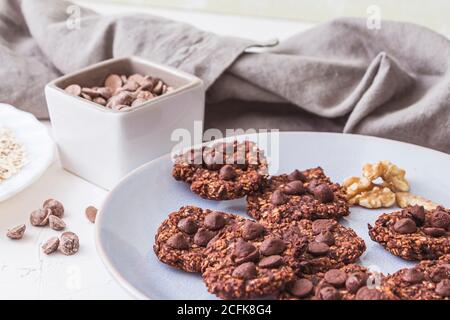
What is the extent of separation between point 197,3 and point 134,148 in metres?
1.27

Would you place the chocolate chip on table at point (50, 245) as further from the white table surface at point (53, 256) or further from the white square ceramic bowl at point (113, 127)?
the white square ceramic bowl at point (113, 127)

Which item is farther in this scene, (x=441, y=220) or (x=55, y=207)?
(x=55, y=207)

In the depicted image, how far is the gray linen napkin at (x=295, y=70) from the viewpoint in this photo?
156 cm

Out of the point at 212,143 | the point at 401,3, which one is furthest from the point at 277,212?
the point at 401,3

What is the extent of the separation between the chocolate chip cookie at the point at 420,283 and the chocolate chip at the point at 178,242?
32 cm

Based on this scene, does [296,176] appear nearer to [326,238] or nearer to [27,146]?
[326,238]

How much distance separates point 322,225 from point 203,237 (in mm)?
210

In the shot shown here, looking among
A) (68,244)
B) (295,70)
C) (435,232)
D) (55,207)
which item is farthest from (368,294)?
(295,70)

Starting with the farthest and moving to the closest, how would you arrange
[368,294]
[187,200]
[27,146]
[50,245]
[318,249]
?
[27,146]
[187,200]
[50,245]
[318,249]
[368,294]

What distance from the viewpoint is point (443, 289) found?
3.29 feet

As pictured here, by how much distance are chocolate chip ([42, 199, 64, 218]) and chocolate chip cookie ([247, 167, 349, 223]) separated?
372 millimetres

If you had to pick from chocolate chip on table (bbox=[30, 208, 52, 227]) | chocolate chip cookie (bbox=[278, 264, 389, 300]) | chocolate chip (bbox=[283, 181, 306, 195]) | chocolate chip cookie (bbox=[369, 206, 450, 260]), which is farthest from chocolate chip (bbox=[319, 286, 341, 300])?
chocolate chip on table (bbox=[30, 208, 52, 227])

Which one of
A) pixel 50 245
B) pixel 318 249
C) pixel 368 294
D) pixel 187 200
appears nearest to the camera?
pixel 368 294

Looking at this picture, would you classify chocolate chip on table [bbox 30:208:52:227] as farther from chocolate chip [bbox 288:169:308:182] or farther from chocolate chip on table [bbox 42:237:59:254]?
chocolate chip [bbox 288:169:308:182]
